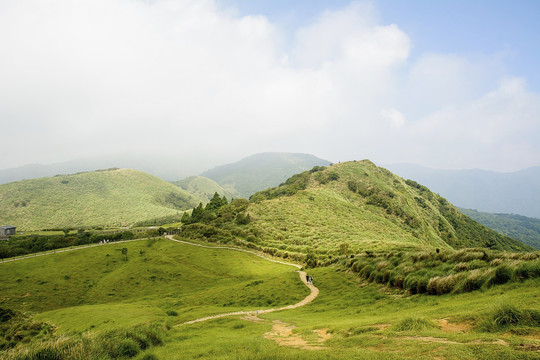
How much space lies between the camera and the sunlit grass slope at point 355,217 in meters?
64.4

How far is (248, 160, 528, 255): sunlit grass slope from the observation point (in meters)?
64.4

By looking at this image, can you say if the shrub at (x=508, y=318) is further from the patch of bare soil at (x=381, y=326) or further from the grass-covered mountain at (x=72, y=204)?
the grass-covered mountain at (x=72, y=204)

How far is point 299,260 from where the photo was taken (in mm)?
51062

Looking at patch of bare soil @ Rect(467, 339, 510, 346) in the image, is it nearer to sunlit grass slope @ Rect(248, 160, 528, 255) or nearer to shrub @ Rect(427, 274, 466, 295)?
shrub @ Rect(427, 274, 466, 295)

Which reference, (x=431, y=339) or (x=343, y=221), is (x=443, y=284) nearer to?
(x=431, y=339)

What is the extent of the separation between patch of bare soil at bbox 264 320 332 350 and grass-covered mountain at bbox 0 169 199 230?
151700 millimetres

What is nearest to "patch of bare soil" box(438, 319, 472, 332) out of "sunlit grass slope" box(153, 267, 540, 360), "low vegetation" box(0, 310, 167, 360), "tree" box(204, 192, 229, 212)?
"sunlit grass slope" box(153, 267, 540, 360)

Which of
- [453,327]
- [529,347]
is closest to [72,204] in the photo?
[453,327]

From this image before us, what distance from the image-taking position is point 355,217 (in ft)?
278

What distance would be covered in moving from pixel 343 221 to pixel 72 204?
166 meters

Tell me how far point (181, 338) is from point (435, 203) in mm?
153311

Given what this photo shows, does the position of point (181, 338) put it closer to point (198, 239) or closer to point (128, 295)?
point (128, 295)

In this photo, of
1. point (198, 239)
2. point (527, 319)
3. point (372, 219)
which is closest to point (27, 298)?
point (198, 239)

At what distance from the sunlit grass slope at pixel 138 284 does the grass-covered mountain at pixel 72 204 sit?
98956 millimetres
